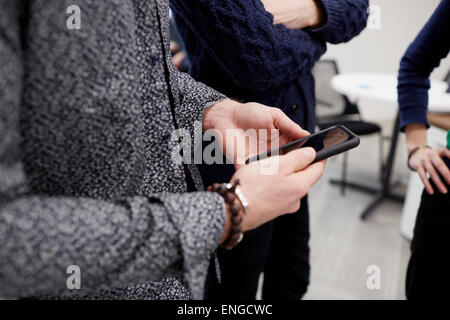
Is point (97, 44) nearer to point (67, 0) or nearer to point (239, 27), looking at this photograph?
point (67, 0)

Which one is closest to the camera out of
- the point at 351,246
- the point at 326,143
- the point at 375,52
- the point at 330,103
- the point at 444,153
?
the point at 326,143

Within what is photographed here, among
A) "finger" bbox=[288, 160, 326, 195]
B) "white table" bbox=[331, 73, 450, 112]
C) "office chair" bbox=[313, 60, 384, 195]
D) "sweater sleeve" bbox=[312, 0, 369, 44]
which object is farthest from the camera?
"office chair" bbox=[313, 60, 384, 195]

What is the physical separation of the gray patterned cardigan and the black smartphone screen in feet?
0.63

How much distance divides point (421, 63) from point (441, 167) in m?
0.26

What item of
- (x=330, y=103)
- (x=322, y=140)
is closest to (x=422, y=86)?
(x=322, y=140)

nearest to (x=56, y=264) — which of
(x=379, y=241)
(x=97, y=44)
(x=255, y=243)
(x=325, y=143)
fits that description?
(x=97, y=44)

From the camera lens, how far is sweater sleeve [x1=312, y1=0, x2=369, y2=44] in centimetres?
67

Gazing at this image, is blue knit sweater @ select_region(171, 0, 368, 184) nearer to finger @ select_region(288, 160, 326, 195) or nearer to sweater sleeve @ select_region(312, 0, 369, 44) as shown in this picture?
sweater sleeve @ select_region(312, 0, 369, 44)

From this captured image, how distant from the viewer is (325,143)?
0.51 meters

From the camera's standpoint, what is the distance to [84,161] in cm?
39

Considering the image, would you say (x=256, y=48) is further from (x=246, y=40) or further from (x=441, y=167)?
(x=441, y=167)

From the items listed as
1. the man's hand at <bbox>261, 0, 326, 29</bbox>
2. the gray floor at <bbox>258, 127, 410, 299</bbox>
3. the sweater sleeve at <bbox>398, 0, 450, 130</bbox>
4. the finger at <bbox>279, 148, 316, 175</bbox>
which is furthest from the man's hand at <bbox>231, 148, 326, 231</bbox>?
the gray floor at <bbox>258, 127, 410, 299</bbox>
